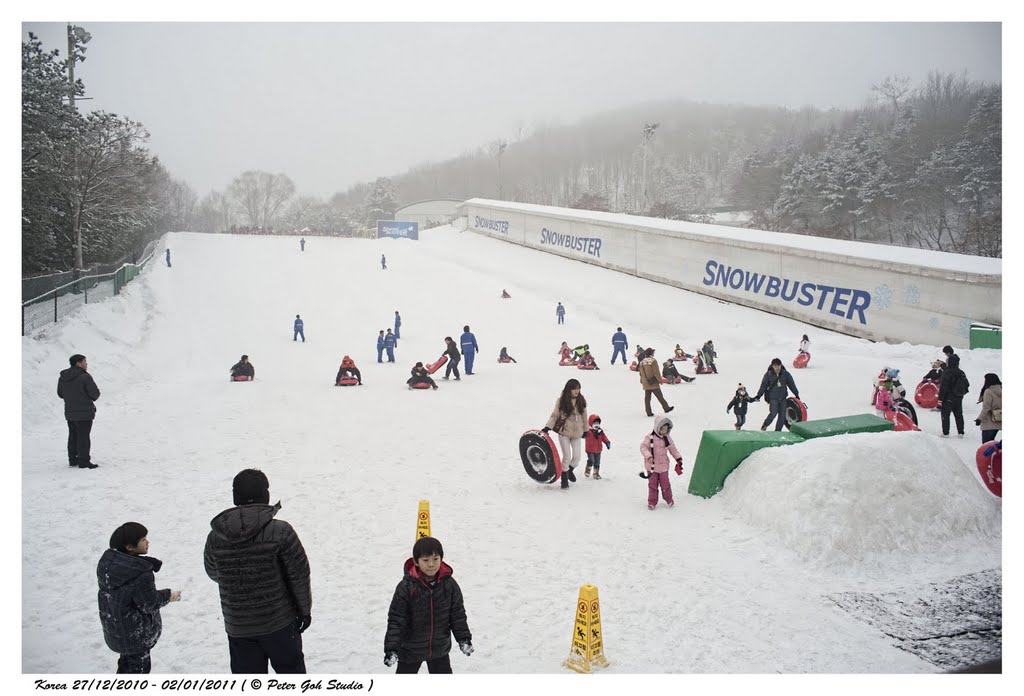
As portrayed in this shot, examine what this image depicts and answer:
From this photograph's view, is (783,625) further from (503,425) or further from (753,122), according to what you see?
(753,122)

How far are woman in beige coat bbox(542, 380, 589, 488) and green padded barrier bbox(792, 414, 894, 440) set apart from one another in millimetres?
2835

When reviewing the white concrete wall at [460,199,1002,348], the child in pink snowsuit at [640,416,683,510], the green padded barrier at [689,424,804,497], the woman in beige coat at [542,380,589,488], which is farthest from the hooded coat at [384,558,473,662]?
the white concrete wall at [460,199,1002,348]

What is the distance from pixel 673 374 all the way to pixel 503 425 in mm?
5887

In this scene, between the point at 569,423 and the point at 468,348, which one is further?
the point at 468,348

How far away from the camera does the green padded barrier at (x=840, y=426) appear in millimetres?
8617

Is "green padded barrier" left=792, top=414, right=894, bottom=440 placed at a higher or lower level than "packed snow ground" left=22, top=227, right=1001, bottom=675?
higher

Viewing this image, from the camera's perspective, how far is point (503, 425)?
1287 cm

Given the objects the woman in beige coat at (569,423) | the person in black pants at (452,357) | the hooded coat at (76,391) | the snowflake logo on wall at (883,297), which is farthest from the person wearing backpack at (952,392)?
the hooded coat at (76,391)

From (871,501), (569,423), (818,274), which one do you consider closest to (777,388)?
(569,423)

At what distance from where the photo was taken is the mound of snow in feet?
22.1

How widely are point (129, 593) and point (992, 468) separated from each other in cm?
906

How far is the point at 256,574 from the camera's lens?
3.60 meters

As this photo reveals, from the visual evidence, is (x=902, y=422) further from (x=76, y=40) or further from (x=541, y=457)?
(x=76, y=40)

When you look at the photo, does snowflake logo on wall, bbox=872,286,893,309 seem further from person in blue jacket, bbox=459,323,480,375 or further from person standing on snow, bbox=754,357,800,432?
person in blue jacket, bbox=459,323,480,375
